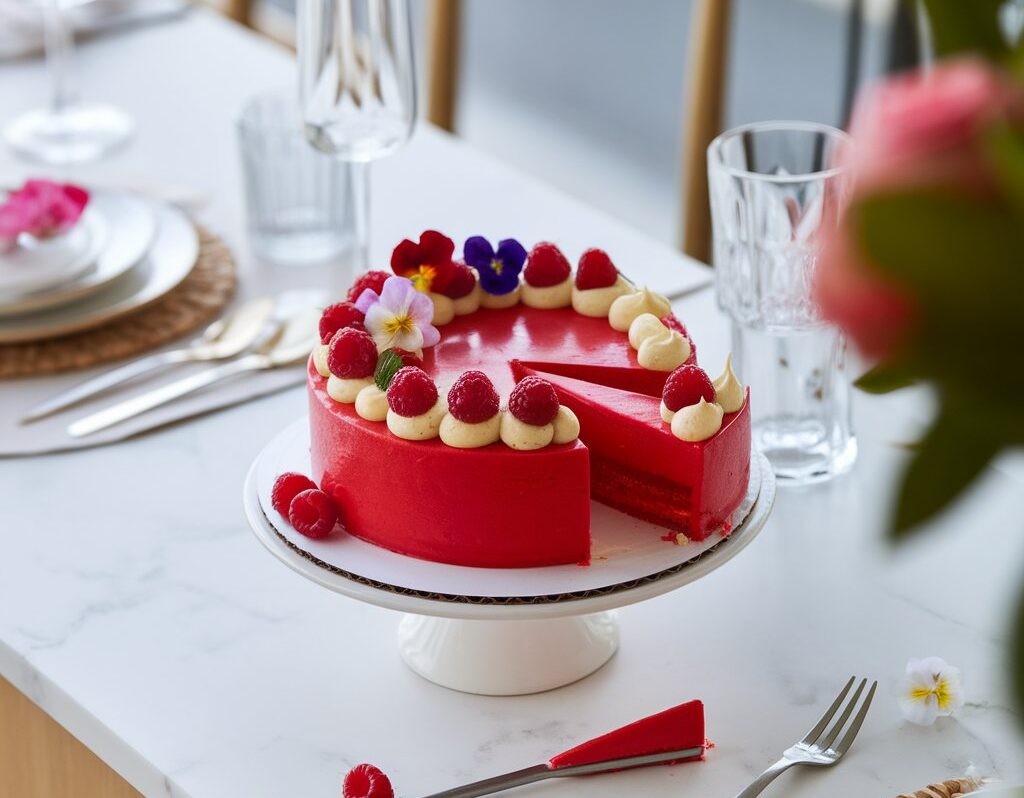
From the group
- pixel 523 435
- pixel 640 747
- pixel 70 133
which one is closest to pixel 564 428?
pixel 523 435

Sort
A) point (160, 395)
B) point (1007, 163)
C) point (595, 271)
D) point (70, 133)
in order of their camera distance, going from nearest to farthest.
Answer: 1. point (1007, 163)
2. point (595, 271)
3. point (160, 395)
4. point (70, 133)

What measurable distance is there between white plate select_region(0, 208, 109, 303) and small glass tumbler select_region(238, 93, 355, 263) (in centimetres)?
24

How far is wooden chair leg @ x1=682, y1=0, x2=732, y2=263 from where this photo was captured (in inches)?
97.9

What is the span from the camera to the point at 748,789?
1085 mm

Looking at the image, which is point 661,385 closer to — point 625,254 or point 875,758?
point 875,758

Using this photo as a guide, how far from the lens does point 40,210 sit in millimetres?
1750

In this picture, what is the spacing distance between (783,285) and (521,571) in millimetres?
529

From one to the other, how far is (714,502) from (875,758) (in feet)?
0.78

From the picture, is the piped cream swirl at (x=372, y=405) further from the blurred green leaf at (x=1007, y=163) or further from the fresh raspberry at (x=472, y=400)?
the blurred green leaf at (x=1007, y=163)

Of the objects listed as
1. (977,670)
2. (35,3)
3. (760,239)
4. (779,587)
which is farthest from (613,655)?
(35,3)

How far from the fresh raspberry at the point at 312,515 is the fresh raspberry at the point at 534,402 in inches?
7.2

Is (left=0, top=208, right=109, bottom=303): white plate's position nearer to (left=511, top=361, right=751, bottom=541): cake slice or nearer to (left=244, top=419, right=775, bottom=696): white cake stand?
(left=244, top=419, right=775, bottom=696): white cake stand

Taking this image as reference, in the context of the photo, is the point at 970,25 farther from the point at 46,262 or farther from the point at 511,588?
the point at 46,262

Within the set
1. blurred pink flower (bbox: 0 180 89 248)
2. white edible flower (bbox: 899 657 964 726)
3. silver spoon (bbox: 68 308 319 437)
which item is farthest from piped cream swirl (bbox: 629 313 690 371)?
blurred pink flower (bbox: 0 180 89 248)
